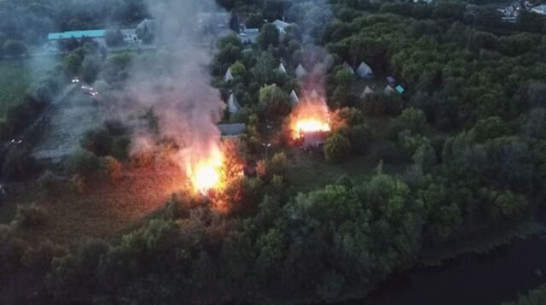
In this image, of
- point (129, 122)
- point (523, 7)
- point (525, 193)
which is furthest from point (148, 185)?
point (523, 7)

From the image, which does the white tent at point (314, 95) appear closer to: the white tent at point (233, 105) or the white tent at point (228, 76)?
the white tent at point (233, 105)

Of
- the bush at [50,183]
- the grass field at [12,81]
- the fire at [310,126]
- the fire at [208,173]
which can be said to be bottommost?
the grass field at [12,81]

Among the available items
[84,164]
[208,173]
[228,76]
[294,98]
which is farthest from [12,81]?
[208,173]

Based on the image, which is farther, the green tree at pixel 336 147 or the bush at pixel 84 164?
the green tree at pixel 336 147

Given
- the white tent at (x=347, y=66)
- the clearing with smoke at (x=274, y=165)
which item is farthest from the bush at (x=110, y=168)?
the white tent at (x=347, y=66)

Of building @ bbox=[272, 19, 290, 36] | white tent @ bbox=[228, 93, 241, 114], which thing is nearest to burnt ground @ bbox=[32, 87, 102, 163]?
white tent @ bbox=[228, 93, 241, 114]

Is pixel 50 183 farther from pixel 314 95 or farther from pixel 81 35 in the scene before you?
pixel 81 35
